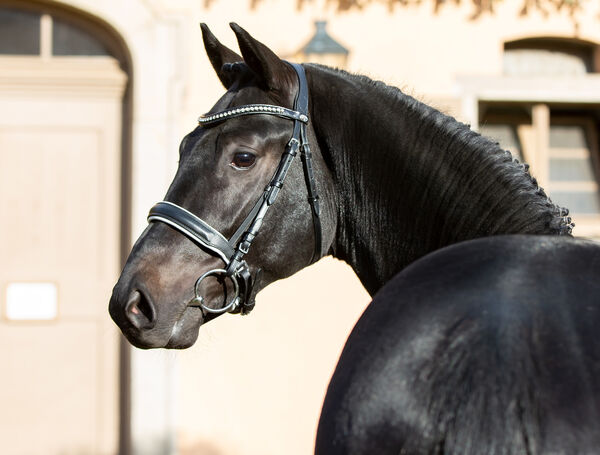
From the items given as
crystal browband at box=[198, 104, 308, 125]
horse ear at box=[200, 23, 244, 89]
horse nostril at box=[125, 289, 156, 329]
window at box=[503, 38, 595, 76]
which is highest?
window at box=[503, 38, 595, 76]

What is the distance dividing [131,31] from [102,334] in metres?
1.74

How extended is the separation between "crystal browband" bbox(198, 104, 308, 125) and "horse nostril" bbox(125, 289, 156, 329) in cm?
45

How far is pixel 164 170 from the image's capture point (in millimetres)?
4762

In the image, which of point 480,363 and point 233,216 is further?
point 233,216

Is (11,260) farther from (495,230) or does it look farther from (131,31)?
(495,230)

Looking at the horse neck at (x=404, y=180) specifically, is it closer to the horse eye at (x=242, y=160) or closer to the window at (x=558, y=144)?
the horse eye at (x=242, y=160)

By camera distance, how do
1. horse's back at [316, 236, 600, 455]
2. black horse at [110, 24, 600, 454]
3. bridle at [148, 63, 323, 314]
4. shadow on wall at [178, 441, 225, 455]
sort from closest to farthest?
1. horse's back at [316, 236, 600, 455]
2. black horse at [110, 24, 600, 454]
3. bridle at [148, 63, 323, 314]
4. shadow on wall at [178, 441, 225, 455]

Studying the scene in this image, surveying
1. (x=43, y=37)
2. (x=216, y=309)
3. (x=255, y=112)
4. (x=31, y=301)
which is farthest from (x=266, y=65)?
(x=43, y=37)

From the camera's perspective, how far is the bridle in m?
1.93

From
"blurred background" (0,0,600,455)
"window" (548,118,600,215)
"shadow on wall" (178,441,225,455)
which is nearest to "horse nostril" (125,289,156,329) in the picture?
"blurred background" (0,0,600,455)

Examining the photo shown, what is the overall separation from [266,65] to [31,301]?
10.9 feet

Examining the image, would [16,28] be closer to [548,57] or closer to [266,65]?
[548,57]

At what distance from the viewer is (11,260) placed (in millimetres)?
4891

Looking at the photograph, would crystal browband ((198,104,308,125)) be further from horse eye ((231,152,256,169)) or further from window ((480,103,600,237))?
window ((480,103,600,237))
